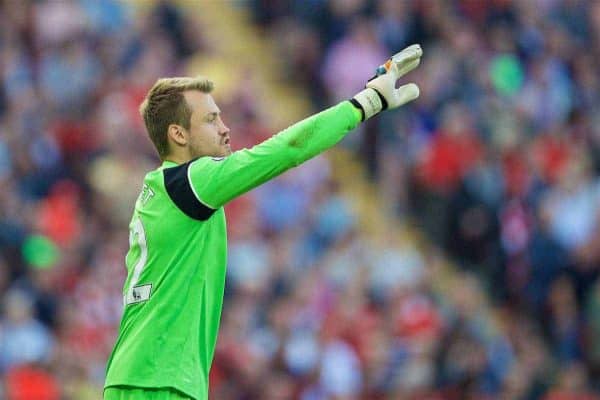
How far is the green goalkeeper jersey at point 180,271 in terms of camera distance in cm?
652

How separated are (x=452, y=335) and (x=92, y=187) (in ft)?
12.1

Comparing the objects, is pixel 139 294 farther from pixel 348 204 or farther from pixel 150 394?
pixel 348 204

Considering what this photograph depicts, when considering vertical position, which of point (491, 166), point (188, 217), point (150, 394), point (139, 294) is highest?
A: point (491, 166)

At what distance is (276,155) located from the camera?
21.0ft

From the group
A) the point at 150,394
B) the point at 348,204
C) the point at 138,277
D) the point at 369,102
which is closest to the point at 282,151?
the point at 369,102

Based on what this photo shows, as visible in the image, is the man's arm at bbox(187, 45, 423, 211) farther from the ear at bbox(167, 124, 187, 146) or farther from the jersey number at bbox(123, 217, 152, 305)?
the jersey number at bbox(123, 217, 152, 305)

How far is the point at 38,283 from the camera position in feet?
44.4

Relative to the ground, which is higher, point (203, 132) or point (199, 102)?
point (199, 102)

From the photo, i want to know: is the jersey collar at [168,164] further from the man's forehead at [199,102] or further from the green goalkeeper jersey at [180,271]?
the man's forehead at [199,102]

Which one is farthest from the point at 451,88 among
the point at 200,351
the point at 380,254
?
the point at 200,351

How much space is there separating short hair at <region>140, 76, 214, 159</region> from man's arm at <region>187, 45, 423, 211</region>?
310 mm

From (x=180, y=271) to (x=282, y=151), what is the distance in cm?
74

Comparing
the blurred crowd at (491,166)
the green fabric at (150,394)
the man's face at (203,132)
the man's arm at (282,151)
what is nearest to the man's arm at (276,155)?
the man's arm at (282,151)

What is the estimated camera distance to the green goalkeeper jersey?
652 cm
